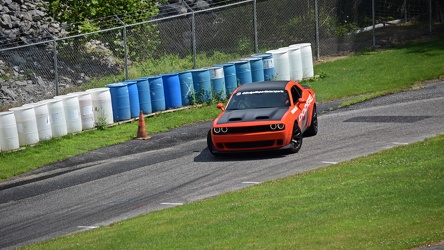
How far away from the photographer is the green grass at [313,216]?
11758 mm

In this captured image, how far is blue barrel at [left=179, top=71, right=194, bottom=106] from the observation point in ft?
87.8

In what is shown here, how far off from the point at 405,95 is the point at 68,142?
386 inches

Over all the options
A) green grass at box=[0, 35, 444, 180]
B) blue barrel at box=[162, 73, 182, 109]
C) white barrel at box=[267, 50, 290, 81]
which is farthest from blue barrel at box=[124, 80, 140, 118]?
white barrel at box=[267, 50, 290, 81]

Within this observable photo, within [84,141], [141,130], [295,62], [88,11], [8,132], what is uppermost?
[88,11]

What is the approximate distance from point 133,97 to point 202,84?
2461 mm

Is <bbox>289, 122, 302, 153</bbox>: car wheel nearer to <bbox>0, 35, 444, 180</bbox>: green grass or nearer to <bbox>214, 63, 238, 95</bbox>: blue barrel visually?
<bbox>0, 35, 444, 180</bbox>: green grass

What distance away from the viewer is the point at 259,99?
67.9 feet

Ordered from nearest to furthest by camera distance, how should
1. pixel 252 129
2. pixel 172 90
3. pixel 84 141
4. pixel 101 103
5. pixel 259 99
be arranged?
pixel 252 129
pixel 259 99
pixel 84 141
pixel 101 103
pixel 172 90

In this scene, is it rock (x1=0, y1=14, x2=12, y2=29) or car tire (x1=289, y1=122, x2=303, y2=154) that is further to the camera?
rock (x1=0, y1=14, x2=12, y2=29)

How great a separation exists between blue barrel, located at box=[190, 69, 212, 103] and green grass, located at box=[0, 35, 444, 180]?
1.12 feet

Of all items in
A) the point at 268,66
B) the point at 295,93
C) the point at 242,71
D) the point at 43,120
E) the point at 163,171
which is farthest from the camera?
the point at 268,66

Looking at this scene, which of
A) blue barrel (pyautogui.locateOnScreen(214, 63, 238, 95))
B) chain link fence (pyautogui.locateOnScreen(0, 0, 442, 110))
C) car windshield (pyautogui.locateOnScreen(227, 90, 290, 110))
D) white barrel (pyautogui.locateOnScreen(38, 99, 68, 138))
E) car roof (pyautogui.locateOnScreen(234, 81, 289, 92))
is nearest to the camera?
car windshield (pyautogui.locateOnScreen(227, 90, 290, 110))

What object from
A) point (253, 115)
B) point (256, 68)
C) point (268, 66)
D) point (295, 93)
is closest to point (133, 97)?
point (256, 68)

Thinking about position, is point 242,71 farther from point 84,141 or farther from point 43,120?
point 43,120
